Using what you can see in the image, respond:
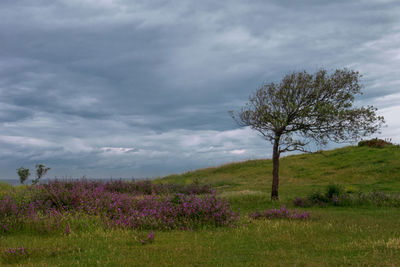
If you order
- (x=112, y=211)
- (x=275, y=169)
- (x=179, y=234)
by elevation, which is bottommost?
(x=179, y=234)

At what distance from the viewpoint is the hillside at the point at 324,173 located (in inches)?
1147

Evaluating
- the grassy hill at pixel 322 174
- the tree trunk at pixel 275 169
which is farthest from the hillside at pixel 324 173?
the tree trunk at pixel 275 169

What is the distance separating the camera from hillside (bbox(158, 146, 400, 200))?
29.1 m

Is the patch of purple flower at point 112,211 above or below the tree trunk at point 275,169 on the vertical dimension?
below

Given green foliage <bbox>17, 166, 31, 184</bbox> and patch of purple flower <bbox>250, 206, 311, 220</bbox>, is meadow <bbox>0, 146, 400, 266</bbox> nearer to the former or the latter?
patch of purple flower <bbox>250, 206, 311, 220</bbox>

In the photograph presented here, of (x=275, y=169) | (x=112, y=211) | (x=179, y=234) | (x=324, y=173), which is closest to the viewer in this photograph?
(x=179, y=234)

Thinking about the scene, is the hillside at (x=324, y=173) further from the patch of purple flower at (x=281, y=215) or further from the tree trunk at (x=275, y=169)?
the patch of purple flower at (x=281, y=215)

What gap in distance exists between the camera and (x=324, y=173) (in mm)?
37781

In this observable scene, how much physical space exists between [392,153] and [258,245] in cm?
3668

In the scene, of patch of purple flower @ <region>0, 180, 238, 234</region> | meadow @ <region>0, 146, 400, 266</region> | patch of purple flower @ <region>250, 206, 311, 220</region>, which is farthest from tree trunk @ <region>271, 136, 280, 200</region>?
patch of purple flower @ <region>0, 180, 238, 234</region>

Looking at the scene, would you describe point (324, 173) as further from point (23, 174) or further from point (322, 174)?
point (23, 174)

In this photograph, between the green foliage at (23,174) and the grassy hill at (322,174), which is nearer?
the grassy hill at (322,174)

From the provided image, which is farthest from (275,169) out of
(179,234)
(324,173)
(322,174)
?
(324,173)

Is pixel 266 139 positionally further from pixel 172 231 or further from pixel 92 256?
pixel 92 256
